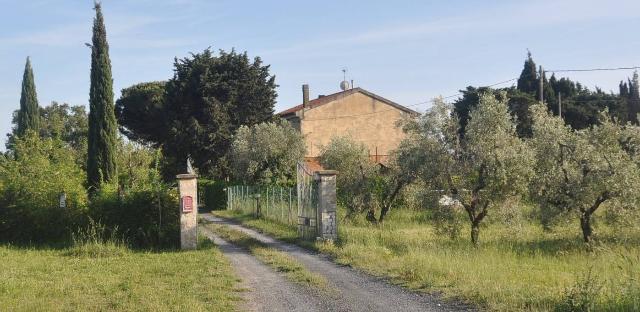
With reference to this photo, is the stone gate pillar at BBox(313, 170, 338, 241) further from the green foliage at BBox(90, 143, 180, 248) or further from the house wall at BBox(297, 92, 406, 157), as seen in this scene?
the house wall at BBox(297, 92, 406, 157)

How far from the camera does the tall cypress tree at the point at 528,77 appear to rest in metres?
59.3

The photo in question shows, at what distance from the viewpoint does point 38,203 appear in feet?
66.2

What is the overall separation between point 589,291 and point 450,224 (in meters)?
9.60

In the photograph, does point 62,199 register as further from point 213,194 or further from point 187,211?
point 213,194

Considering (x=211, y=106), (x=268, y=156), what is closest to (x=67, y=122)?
(x=211, y=106)

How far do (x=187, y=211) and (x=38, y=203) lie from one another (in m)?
5.79

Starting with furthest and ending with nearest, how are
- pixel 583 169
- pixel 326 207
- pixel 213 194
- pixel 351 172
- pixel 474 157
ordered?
pixel 213 194 < pixel 351 172 < pixel 326 207 < pixel 474 157 < pixel 583 169

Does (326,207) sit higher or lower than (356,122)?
lower

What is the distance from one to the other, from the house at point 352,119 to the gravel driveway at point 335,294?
3929cm

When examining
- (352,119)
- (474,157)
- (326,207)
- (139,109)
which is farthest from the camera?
(139,109)

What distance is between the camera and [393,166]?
962 inches

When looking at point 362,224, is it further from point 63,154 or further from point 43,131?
point 43,131

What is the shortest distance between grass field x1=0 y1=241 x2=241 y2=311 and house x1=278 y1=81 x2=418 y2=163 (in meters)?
36.3

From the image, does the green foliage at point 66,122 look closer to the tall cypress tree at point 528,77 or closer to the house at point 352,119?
the house at point 352,119
